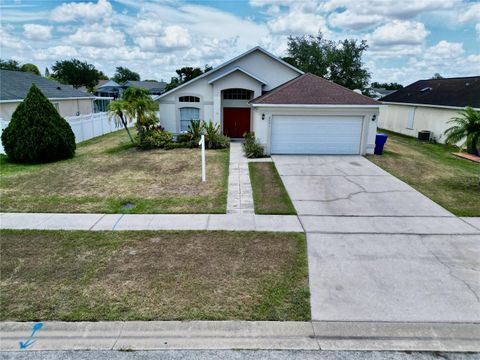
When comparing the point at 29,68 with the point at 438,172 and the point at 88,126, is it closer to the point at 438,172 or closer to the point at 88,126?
the point at 88,126

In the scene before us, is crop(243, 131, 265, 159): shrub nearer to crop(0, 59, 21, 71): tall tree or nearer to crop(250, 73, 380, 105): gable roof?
crop(250, 73, 380, 105): gable roof

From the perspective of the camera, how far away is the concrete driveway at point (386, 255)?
16.6 feet

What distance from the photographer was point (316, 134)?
54.5ft

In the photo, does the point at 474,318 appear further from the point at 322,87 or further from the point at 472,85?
the point at 472,85

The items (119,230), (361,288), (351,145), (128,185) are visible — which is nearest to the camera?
(361,288)

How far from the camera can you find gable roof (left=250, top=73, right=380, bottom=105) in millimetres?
16094

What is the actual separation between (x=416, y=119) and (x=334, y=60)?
20.2 m

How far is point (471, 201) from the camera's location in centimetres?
1011

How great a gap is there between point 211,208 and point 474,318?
6279 millimetres

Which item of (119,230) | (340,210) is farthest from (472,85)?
(119,230)

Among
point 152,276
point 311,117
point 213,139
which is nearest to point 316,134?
point 311,117

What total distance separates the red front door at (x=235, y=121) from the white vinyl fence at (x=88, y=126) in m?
7.68

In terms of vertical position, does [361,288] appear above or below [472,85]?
below

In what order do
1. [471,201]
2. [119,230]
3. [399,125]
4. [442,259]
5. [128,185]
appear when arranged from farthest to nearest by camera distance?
[399,125] → [128,185] → [471,201] → [119,230] → [442,259]
